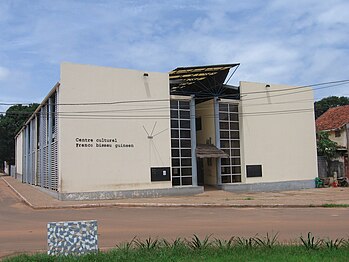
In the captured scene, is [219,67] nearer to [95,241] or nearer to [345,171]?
[345,171]

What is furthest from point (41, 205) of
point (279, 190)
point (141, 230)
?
point (279, 190)

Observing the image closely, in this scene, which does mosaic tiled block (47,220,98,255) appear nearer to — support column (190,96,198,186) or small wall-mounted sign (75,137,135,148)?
small wall-mounted sign (75,137,135,148)

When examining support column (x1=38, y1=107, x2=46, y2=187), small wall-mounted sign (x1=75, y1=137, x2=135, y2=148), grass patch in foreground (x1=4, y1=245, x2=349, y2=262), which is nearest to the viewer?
grass patch in foreground (x1=4, y1=245, x2=349, y2=262)

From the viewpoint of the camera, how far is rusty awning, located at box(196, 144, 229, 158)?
1059 inches

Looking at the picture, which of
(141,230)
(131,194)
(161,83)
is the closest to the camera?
(141,230)

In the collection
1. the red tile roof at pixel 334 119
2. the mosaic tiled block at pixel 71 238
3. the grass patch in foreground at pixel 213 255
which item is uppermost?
the red tile roof at pixel 334 119

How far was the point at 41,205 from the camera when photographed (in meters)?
20.5

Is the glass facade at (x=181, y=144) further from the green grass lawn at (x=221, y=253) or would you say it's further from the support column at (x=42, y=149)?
the green grass lawn at (x=221, y=253)

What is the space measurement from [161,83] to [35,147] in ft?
46.0

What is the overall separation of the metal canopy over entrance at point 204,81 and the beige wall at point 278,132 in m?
1.36

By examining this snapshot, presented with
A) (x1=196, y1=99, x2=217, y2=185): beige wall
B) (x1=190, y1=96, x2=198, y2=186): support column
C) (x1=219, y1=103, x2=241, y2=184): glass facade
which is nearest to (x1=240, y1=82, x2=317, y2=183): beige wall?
(x1=219, y1=103, x2=241, y2=184): glass facade

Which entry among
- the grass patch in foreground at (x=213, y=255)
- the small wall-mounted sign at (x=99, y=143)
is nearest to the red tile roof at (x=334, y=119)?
the small wall-mounted sign at (x=99, y=143)

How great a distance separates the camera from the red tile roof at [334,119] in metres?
40.8

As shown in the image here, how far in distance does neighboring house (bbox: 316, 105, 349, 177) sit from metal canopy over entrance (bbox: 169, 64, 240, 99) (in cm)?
1292
